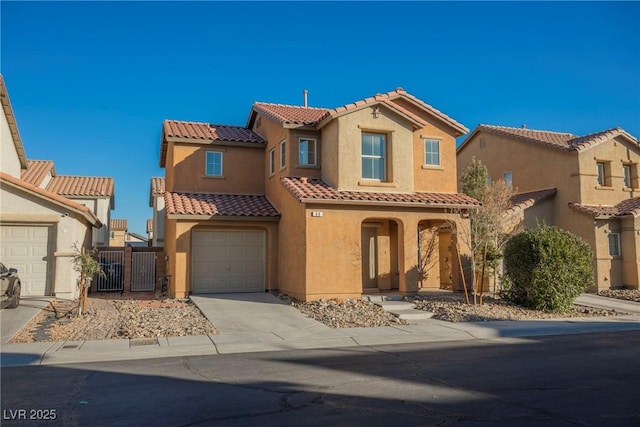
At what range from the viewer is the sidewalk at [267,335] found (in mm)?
9797

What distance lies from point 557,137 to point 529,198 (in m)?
6.45

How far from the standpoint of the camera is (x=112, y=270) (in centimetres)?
2031

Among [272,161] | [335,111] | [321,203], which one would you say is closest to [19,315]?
[321,203]

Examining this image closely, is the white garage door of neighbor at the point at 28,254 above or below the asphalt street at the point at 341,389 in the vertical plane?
above

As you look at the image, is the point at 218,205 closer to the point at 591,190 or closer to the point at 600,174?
the point at 591,190

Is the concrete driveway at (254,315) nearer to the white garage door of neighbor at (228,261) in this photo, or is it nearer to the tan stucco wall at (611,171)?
the white garage door of neighbor at (228,261)

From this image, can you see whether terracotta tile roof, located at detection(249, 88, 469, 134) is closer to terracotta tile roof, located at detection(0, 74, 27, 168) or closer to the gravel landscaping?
the gravel landscaping

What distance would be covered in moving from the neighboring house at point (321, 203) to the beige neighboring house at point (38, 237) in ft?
11.0

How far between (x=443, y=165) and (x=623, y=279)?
10236mm

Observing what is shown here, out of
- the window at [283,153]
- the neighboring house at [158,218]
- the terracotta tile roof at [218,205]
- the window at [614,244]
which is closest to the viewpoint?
the terracotta tile roof at [218,205]

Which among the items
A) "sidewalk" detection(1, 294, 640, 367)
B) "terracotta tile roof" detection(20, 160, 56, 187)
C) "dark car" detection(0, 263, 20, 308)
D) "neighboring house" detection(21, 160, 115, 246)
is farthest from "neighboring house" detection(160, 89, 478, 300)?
"neighboring house" detection(21, 160, 115, 246)

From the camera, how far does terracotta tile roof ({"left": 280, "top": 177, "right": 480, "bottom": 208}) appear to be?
53.2 feet

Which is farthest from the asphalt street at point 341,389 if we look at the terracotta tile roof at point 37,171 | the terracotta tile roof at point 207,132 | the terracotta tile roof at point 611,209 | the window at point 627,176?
the terracotta tile roof at point 37,171

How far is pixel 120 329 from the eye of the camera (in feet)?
39.7
